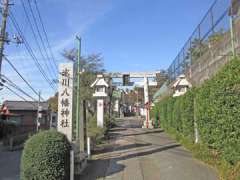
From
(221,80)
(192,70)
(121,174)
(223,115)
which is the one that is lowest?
(121,174)

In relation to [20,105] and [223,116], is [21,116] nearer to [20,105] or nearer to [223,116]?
[20,105]

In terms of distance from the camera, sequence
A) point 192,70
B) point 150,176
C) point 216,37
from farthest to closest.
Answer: point 192,70
point 216,37
point 150,176

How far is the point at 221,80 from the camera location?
7641 mm

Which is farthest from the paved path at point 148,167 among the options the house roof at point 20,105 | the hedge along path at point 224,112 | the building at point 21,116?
the house roof at point 20,105

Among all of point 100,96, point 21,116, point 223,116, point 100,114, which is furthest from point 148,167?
point 21,116

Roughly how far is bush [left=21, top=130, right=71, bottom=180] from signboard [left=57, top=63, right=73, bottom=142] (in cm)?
321

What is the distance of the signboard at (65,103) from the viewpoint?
11.6 meters

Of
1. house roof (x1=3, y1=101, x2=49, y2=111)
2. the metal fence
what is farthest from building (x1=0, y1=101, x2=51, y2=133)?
the metal fence

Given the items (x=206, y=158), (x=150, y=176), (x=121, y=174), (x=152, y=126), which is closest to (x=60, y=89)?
(x=121, y=174)

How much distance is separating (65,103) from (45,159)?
4.06 metres

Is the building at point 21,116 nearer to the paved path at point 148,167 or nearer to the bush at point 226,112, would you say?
the paved path at point 148,167

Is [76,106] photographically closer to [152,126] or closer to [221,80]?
[221,80]

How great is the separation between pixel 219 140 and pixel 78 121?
664 cm

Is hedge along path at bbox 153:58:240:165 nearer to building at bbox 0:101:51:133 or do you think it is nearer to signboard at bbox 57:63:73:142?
signboard at bbox 57:63:73:142
